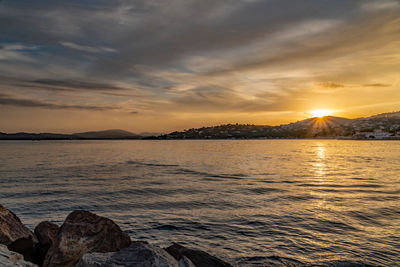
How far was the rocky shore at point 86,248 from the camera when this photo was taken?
6.19m

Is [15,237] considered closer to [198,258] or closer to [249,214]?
[198,258]

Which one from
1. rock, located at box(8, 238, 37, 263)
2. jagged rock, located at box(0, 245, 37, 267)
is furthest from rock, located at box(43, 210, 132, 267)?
rock, located at box(8, 238, 37, 263)

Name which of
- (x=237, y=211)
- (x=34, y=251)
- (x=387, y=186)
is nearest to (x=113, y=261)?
(x=34, y=251)

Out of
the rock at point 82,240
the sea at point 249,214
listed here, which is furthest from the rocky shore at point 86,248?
the sea at point 249,214

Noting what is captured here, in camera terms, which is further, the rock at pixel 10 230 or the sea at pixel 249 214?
the sea at pixel 249 214

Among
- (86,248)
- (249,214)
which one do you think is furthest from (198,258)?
(249,214)

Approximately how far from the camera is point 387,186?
24.7 m

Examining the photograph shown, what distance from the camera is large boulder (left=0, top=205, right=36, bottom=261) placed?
26.9 ft

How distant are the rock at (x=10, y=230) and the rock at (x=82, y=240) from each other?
1.59 metres

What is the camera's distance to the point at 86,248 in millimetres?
7664

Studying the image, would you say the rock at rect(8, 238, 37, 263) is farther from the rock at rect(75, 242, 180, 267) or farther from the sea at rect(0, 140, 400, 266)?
the sea at rect(0, 140, 400, 266)

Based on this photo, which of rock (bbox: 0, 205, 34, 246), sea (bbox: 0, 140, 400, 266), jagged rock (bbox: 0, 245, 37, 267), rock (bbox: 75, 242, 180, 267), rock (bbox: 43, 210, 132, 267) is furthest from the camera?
sea (bbox: 0, 140, 400, 266)

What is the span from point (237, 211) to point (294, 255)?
6.36m

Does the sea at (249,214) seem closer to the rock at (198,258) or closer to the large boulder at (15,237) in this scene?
the rock at (198,258)
